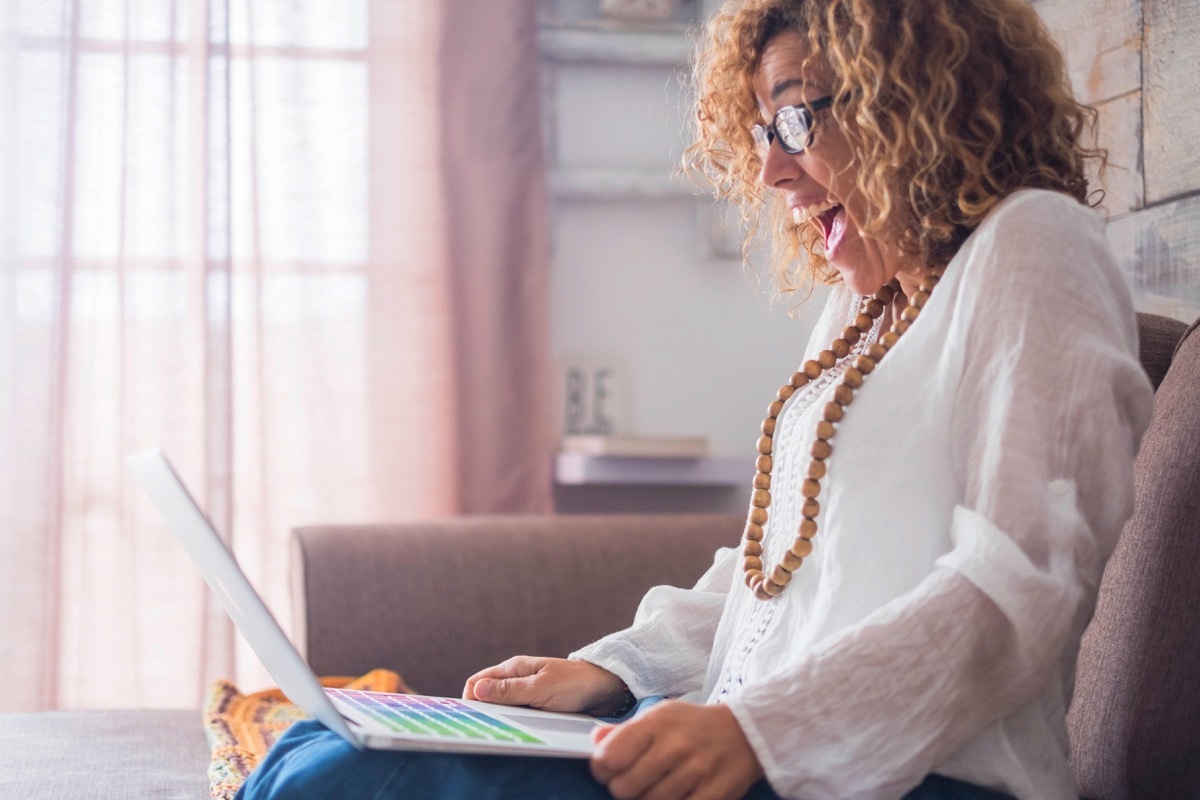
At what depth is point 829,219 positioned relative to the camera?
104 cm

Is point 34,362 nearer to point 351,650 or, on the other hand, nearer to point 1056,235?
point 351,650

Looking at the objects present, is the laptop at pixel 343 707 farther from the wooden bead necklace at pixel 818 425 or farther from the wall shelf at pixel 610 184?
the wall shelf at pixel 610 184

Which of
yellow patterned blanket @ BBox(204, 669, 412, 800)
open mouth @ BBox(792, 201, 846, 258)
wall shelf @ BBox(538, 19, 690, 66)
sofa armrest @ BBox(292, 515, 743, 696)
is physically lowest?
yellow patterned blanket @ BBox(204, 669, 412, 800)

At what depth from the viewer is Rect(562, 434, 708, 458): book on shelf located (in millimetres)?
2221

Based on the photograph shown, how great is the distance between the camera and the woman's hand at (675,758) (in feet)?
2.31

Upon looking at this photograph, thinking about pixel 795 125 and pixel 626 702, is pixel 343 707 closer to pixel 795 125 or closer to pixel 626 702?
pixel 626 702

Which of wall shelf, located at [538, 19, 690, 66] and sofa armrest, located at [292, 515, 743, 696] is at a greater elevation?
wall shelf, located at [538, 19, 690, 66]

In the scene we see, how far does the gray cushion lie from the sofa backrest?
79cm

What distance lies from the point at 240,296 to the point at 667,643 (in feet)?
4.81

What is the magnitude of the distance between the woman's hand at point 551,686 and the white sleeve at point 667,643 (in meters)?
0.02

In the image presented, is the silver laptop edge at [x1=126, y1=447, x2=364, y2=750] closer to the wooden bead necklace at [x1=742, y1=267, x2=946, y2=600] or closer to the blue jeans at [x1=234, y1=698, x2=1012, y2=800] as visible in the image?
the blue jeans at [x1=234, y1=698, x2=1012, y2=800]

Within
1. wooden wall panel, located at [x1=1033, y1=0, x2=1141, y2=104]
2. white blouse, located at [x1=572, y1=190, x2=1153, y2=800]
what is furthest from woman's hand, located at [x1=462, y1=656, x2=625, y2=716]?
wooden wall panel, located at [x1=1033, y1=0, x2=1141, y2=104]

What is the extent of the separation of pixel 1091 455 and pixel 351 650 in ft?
3.54

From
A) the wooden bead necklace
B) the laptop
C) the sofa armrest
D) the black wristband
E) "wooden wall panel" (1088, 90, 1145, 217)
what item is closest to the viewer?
the laptop
